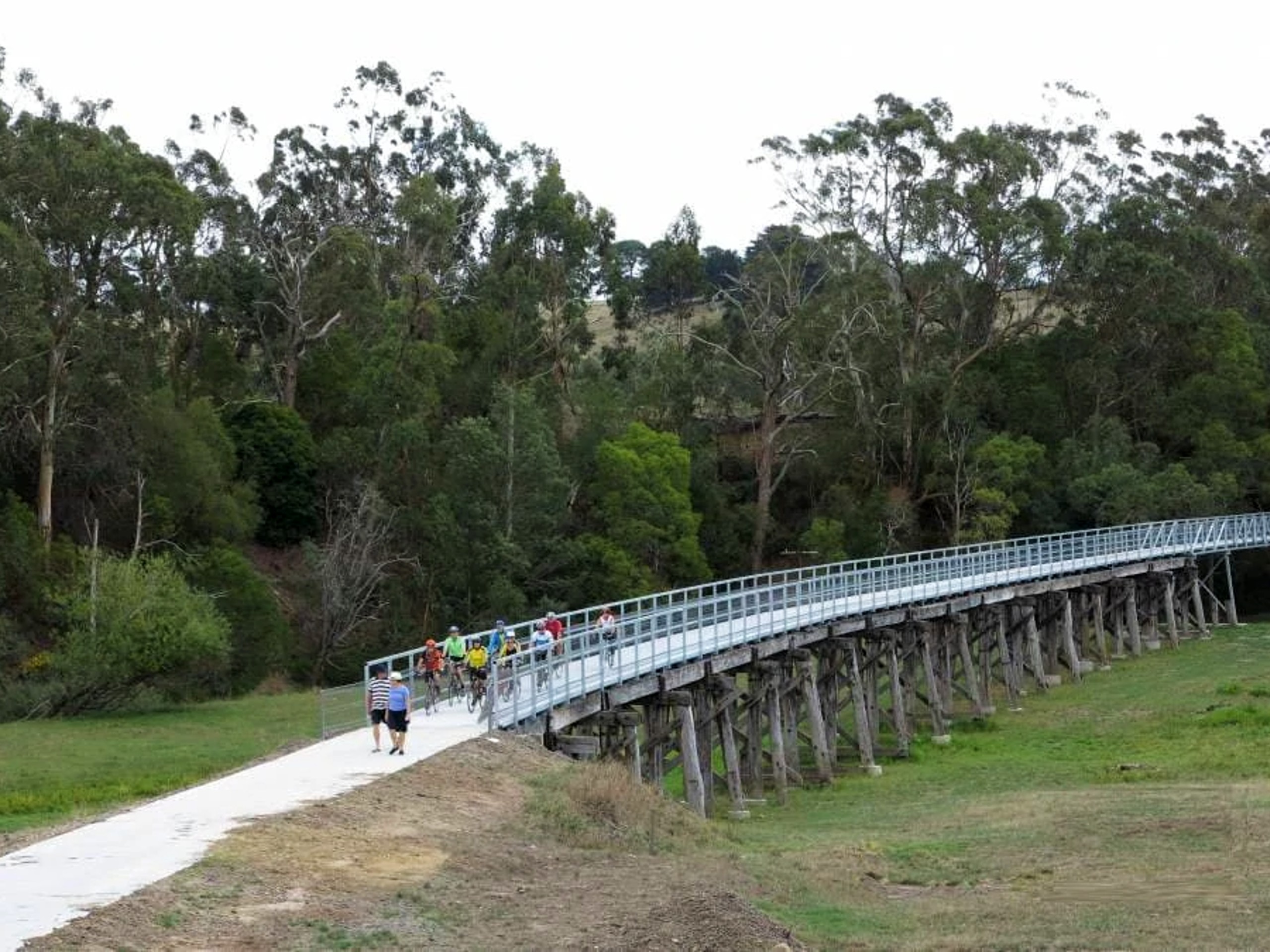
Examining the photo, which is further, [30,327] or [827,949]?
[30,327]

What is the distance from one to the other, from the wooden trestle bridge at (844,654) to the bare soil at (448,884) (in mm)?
4843

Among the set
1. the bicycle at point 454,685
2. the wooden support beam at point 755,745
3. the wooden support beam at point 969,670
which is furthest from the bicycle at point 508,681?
the wooden support beam at point 969,670

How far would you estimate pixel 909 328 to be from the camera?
76688 millimetres

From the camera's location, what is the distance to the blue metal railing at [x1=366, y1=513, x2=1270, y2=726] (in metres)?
27.0

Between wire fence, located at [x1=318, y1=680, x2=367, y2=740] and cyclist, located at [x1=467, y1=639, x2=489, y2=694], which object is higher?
cyclist, located at [x1=467, y1=639, x2=489, y2=694]

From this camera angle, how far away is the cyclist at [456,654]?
28.4 meters

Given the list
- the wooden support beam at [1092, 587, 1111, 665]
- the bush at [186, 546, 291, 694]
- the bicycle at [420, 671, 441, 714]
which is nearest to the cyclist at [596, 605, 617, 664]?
the bicycle at [420, 671, 441, 714]

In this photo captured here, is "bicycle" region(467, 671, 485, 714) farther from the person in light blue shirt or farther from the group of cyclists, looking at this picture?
the person in light blue shirt

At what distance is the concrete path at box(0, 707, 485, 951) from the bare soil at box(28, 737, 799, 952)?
29 cm

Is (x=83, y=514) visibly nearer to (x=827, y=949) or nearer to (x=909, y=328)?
(x=909, y=328)

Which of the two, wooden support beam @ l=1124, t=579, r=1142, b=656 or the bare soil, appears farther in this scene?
wooden support beam @ l=1124, t=579, r=1142, b=656

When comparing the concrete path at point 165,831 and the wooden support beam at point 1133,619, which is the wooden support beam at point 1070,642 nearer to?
the wooden support beam at point 1133,619

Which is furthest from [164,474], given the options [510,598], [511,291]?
[511,291]

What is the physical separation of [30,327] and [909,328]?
41013 millimetres
